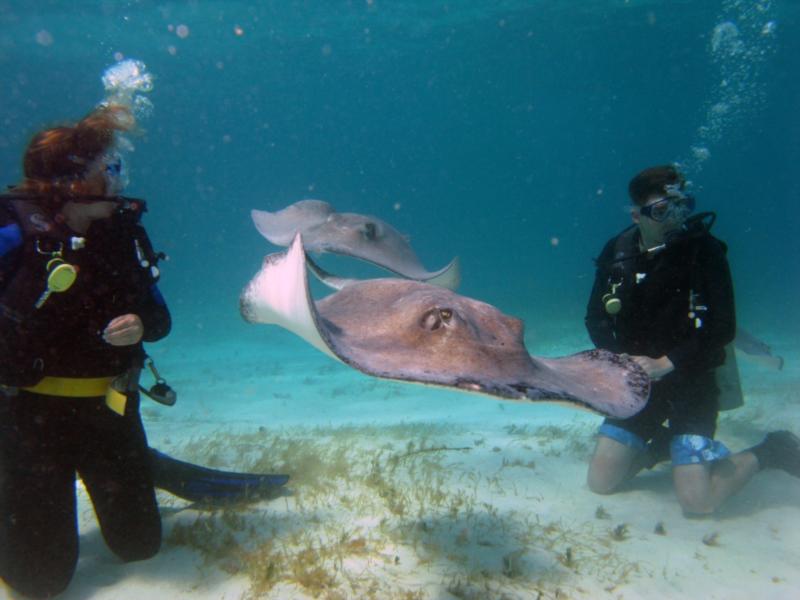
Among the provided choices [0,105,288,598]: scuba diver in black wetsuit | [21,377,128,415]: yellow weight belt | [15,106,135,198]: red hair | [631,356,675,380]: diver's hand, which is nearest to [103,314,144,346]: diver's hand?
[0,105,288,598]: scuba diver in black wetsuit

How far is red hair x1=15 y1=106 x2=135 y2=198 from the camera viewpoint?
3.13 meters

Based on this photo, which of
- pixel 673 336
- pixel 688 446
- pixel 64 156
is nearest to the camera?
pixel 64 156

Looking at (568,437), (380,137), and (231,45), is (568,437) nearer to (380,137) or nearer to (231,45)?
(231,45)

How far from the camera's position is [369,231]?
716cm

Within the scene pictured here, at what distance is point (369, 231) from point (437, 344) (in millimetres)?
4778

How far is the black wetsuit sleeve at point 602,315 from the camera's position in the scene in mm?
5203

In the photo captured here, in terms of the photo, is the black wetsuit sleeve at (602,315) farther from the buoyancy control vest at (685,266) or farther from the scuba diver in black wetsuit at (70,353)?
the scuba diver in black wetsuit at (70,353)

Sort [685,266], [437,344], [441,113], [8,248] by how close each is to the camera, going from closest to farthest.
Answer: [437,344]
[8,248]
[685,266]
[441,113]

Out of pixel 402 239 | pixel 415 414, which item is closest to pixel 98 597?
pixel 402 239

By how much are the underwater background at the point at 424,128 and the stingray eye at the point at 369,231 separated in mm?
1565

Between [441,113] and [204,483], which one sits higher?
[441,113]

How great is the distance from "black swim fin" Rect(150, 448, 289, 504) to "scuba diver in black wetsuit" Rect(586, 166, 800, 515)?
3.73 meters

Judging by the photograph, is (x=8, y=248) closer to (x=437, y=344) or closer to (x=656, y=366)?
(x=437, y=344)

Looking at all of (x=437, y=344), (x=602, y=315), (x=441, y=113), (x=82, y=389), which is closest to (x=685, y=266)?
(x=602, y=315)
